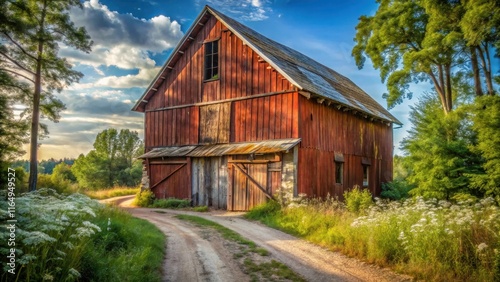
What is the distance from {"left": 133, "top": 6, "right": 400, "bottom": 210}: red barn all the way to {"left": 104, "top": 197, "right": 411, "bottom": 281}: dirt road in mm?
6012

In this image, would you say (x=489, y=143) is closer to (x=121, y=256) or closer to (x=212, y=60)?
(x=121, y=256)

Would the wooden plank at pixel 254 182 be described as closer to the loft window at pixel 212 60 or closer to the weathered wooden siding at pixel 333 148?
the weathered wooden siding at pixel 333 148

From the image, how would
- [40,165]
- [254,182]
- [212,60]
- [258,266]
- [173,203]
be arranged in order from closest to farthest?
[258,266], [254,182], [173,203], [212,60], [40,165]

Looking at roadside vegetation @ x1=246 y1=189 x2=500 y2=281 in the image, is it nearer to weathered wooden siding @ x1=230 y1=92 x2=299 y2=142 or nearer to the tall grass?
the tall grass

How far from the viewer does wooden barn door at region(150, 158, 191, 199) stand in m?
19.6

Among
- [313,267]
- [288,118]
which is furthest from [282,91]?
[313,267]

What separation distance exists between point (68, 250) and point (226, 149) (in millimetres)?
12918

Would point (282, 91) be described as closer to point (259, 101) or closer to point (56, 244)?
point (259, 101)

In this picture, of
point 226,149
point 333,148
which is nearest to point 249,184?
point 226,149

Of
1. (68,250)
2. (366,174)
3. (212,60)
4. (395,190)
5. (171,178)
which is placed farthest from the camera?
(395,190)

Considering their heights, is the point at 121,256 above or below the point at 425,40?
below

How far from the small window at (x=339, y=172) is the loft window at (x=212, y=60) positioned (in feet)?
28.5

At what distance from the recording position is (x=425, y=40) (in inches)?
656

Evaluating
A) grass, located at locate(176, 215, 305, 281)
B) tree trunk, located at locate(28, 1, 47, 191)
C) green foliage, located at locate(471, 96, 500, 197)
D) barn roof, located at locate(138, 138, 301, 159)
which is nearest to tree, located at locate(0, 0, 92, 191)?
tree trunk, located at locate(28, 1, 47, 191)
